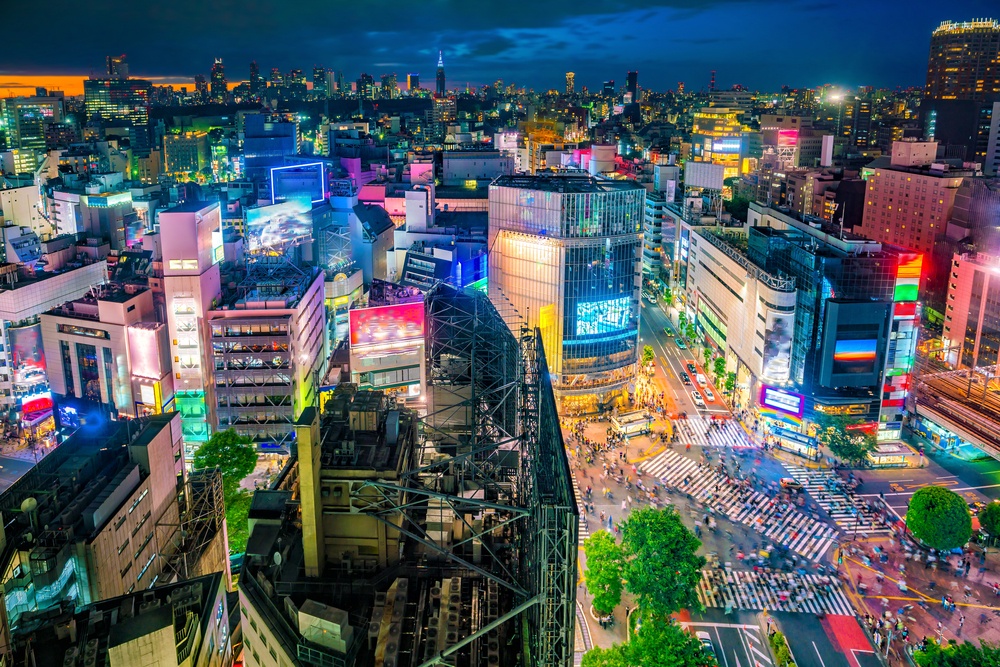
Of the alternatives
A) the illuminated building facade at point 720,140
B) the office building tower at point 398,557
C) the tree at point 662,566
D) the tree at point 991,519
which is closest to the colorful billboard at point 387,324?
the tree at point 662,566

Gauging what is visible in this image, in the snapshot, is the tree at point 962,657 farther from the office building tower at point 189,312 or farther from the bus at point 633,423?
the office building tower at point 189,312

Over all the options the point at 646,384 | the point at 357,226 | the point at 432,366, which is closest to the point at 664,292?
the point at 646,384

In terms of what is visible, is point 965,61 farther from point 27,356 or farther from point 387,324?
point 27,356

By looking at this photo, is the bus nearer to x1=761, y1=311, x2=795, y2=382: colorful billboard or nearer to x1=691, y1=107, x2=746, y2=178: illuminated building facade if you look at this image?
x1=761, y1=311, x2=795, y2=382: colorful billboard

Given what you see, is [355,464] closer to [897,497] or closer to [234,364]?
[234,364]

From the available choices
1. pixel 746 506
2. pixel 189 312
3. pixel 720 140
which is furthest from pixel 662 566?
pixel 720 140

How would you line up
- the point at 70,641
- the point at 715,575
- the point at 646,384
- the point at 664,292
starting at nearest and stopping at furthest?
the point at 70,641
the point at 715,575
the point at 646,384
the point at 664,292
